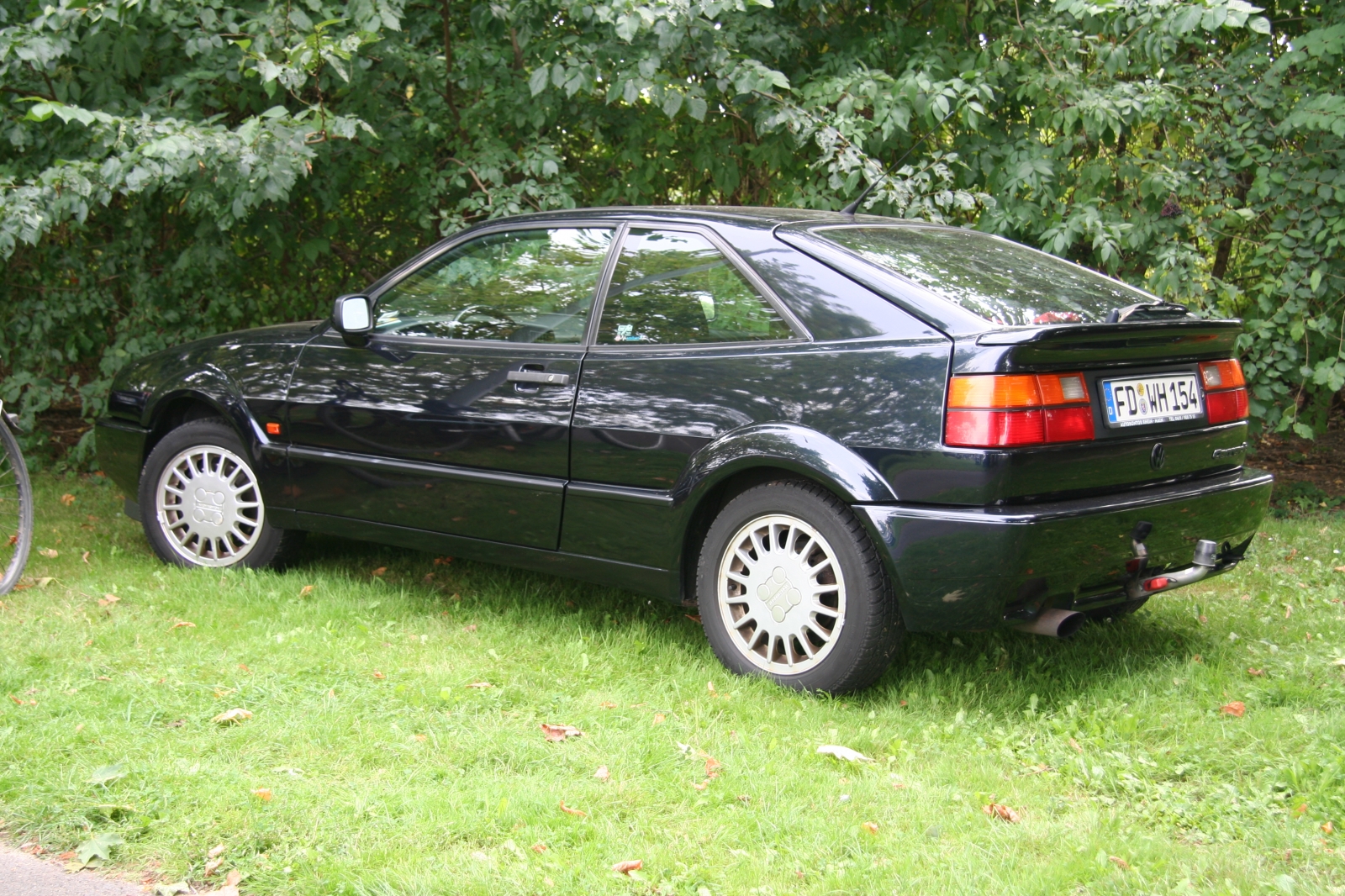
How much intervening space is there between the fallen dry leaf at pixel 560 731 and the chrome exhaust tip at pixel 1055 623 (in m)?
1.32

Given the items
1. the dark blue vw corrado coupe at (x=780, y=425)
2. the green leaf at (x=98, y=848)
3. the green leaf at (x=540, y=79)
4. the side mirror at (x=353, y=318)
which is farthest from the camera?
the green leaf at (x=540, y=79)

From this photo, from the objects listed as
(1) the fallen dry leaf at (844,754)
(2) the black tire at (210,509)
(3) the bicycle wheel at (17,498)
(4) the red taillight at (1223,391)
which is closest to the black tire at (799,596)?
(1) the fallen dry leaf at (844,754)

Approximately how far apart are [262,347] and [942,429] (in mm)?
3162

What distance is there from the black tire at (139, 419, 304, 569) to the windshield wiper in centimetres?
346

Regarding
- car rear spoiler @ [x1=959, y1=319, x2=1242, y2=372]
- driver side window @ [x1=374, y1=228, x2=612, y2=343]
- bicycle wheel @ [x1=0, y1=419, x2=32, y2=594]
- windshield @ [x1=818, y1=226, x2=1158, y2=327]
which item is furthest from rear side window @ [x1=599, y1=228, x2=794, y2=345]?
bicycle wheel @ [x1=0, y1=419, x2=32, y2=594]

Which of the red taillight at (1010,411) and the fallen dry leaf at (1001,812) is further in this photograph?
the red taillight at (1010,411)

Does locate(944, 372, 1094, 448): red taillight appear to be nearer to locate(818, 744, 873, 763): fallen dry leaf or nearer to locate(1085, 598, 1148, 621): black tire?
locate(1085, 598, 1148, 621): black tire

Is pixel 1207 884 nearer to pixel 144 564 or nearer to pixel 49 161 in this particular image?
pixel 144 564

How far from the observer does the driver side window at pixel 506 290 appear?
4.57 metres

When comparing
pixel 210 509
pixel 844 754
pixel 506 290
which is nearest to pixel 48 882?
pixel 844 754

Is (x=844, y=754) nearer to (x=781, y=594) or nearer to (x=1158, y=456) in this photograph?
(x=781, y=594)

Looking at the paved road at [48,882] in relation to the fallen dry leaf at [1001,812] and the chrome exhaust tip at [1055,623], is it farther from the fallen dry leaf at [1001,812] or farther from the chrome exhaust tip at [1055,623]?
the chrome exhaust tip at [1055,623]

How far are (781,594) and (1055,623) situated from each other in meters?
0.83

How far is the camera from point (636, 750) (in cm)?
349
